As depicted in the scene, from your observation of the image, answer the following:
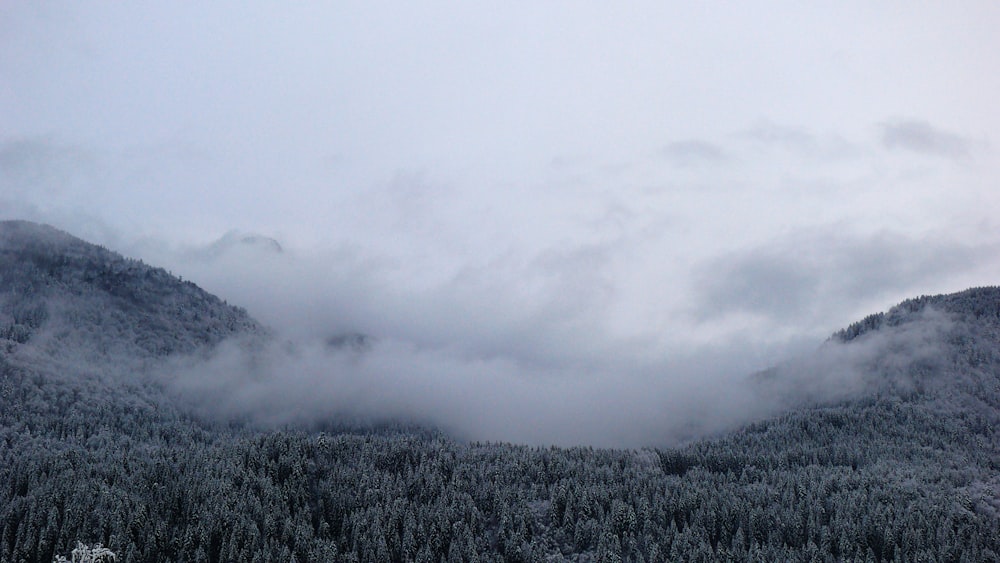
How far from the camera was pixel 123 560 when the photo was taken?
634 ft

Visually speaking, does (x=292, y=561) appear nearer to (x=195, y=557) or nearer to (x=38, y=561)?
(x=195, y=557)

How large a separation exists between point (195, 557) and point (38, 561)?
39.7 metres

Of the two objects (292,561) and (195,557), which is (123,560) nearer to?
(195,557)

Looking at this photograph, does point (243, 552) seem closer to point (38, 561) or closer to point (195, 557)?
point (195, 557)

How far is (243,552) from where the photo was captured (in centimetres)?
19988

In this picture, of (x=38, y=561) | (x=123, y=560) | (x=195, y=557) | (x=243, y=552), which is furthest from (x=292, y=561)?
(x=38, y=561)

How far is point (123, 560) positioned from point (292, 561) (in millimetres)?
41945

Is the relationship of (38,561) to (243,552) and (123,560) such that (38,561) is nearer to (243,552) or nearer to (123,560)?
(123,560)

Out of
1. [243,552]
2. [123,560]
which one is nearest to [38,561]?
[123,560]

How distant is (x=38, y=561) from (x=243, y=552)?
52259 millimetres

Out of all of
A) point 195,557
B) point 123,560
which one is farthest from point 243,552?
point 123,560

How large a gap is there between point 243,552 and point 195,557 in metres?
12.6

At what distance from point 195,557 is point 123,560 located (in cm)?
1706

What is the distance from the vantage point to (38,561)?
197000mm
